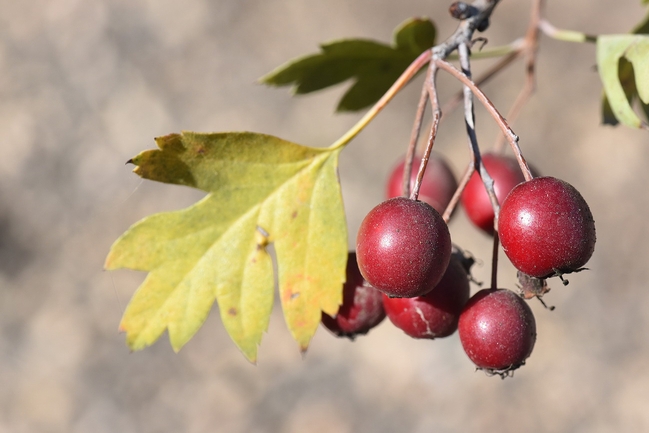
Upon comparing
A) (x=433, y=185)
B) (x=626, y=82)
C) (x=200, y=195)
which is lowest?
(x=200, y=195)

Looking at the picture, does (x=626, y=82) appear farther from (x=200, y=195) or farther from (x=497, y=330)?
(x=200, y=195)

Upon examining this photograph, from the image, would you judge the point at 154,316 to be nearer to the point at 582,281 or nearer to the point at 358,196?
the point at 358,196

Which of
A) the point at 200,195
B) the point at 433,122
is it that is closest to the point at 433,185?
the point at 433,122

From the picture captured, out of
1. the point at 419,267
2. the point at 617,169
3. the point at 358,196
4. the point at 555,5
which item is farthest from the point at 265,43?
the point at 419,267

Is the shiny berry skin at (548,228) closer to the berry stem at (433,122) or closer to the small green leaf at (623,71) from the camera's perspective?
the berry stem at (433,122)

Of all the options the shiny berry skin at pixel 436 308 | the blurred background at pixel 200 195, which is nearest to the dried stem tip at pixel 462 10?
the shiny berry skin at pixel 436 308

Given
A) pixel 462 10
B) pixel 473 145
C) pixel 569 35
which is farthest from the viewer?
pixel 569 35

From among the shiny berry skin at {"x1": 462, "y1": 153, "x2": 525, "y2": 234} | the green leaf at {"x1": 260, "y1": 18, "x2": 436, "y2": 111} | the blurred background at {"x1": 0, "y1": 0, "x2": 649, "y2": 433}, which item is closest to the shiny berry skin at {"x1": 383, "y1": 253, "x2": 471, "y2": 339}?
the shiny berry skin at {"x1": 462, "y1": 153, "x2": 525, "y2": 234}
